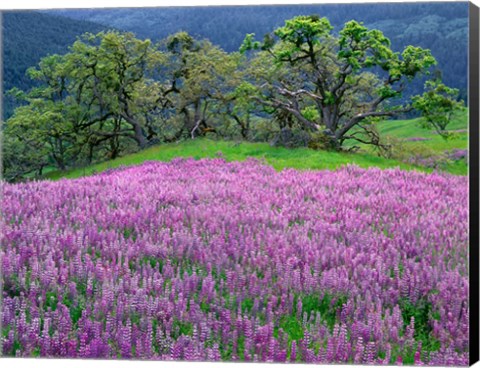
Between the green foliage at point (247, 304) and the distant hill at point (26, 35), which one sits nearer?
the green foliage at point (247, 304)

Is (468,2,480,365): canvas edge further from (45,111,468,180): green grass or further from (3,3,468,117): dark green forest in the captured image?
(45,111,468,180): green grass

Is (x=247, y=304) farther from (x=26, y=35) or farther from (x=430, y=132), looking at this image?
(x=26, y=35)

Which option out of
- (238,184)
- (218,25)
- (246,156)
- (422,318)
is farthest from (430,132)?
(422,318)

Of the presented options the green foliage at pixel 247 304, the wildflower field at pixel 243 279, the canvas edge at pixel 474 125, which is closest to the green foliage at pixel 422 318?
the wildflower field at pixel 243 279

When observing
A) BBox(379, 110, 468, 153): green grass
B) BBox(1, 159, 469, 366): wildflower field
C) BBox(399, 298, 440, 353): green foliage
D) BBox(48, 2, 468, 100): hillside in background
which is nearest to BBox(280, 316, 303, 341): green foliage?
BBox(1, 159, 469, 366): wildflower field

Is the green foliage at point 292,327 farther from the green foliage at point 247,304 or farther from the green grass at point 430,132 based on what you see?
the green grass at point 430,132

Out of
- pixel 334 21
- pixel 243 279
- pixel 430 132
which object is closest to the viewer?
pixel 243 279

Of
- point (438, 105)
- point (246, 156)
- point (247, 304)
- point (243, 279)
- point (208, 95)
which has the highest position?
point (208, 95)
